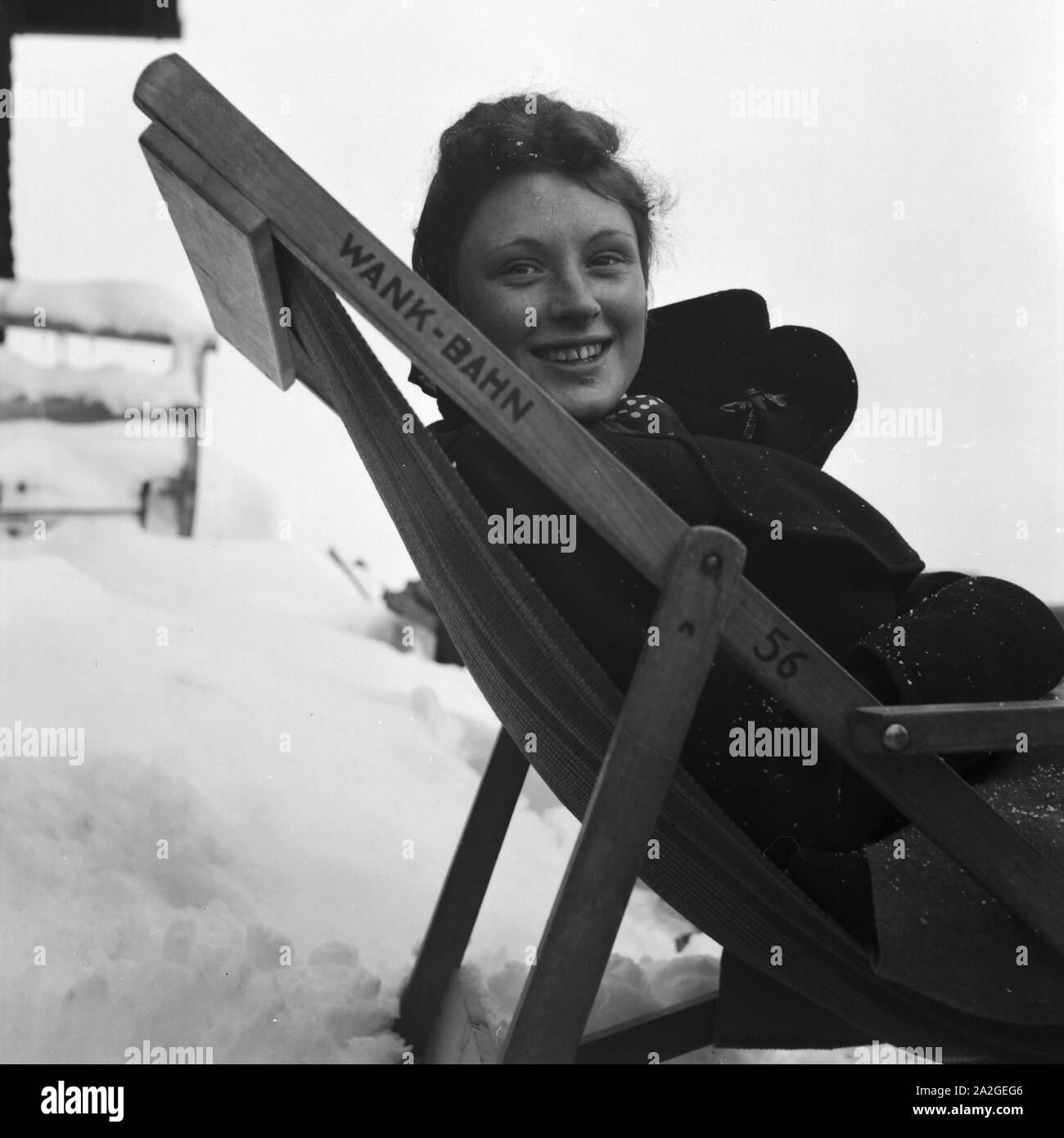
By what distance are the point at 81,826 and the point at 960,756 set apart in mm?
1504

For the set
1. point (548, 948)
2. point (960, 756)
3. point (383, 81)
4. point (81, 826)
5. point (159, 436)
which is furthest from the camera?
point (159, 436)

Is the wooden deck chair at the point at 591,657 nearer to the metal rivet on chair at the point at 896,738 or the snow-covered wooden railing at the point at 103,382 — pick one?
the metal rivet on chair at the point at 896,738

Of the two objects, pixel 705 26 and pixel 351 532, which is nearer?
pixel 705 26

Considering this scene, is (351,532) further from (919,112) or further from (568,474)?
(568,474)

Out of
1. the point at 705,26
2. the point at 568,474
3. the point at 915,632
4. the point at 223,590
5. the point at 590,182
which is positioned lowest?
the point at 223,590

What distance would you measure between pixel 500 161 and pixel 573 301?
198 millimetres

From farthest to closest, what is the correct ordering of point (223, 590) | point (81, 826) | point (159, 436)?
point (159, 436), point (223, 590), point (81, 826)

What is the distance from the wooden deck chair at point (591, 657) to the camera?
3.37 feet

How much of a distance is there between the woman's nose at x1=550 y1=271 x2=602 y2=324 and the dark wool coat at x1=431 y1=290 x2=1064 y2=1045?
15 cm

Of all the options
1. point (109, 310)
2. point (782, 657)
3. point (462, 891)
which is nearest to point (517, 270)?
point (782, 657)

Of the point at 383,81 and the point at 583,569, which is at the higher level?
the point at 383,81

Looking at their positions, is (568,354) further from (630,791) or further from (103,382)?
(103,382)

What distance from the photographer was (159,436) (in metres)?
3.71
